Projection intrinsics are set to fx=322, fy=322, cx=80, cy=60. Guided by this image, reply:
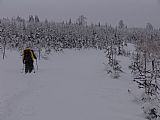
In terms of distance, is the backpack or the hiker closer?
the hiker

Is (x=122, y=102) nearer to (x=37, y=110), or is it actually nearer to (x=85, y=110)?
(x=85, y=110)

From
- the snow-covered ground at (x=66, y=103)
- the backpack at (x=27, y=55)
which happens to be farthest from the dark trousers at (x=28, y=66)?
the snow-covered ground at (x=66, y=103)

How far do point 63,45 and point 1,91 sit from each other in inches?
2354

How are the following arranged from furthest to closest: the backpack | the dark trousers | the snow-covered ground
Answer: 1. the backpack
2. the dark trousers
3. the snow-covered ground

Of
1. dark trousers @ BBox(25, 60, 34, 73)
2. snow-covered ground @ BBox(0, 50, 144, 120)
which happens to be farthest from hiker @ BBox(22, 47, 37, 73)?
snow-covered ground @ BBox(0, 50, 144, 120)

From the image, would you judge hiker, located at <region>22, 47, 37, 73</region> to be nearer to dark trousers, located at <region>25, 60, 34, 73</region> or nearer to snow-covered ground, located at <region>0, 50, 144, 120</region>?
dark trousers, located at <region>25, 60, 34, 73</region>

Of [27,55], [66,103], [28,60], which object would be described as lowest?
[66,103]

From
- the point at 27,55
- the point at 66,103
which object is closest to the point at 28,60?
the point at 27,55

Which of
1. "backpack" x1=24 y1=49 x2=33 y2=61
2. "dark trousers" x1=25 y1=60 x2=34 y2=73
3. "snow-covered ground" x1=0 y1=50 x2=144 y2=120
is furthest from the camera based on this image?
Result: "backpack" x1=24 y1=49 x2=33 y2=61

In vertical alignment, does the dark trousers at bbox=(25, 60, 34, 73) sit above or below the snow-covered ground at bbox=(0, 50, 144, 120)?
above

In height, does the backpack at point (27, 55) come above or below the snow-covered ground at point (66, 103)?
above

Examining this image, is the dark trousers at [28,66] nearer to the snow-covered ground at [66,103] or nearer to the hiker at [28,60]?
the hiker at [28,60]

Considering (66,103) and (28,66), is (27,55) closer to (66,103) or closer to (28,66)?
(28,66)

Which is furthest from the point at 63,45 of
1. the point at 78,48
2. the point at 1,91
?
the point at 1,91
